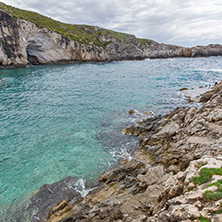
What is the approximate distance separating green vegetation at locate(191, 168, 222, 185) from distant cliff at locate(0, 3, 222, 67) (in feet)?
282

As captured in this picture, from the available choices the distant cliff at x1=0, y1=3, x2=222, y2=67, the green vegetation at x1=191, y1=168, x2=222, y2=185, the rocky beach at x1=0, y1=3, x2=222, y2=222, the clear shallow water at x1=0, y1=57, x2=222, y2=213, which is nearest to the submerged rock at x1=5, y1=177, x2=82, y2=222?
the rocky beach at x1=0, y1=3, x2=222, y2=222

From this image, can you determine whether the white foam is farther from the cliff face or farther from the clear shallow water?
the cliff face

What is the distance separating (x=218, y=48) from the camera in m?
174

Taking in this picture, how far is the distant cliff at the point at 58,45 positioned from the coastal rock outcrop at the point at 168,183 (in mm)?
80221

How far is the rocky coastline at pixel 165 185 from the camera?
625cm

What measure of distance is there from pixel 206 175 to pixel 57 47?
104538 millimetres

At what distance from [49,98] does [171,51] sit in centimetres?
17050

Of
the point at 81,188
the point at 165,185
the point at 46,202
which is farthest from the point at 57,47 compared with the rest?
the point at 165,185

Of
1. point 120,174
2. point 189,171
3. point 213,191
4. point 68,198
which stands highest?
point 213,191

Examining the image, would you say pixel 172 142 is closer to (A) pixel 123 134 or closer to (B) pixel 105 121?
(A) pixel 123 134

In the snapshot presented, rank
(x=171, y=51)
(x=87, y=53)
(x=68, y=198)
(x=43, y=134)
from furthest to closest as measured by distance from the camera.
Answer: (x=171, y=51), (x=87, y=53), (x=43, y=134), (x=68, y=198)

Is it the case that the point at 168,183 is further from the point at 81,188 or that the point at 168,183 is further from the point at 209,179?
the point at 81,188

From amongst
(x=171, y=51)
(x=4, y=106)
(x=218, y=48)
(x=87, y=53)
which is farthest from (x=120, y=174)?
(x=218, y=48)

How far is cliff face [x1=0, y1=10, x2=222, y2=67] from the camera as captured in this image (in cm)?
7325
